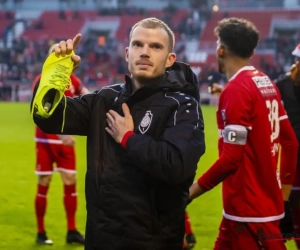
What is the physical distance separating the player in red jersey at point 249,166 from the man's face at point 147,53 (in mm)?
631

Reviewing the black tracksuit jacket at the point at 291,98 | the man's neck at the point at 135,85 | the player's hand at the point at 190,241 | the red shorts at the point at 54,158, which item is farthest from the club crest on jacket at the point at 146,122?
the red shorts at the point at 54,158

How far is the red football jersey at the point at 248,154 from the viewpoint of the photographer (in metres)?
3.38

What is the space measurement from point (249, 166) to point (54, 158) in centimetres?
333

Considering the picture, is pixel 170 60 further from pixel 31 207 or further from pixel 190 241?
pixel 31 207

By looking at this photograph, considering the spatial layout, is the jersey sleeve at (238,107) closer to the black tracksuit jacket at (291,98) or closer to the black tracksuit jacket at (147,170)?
the black tracksuit jacket at (147,170)

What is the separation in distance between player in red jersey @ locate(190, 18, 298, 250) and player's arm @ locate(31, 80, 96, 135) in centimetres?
75

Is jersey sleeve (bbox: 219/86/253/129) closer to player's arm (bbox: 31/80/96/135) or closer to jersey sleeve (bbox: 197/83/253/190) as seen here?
jersey sleeve (bbox: 197/83/253/190)

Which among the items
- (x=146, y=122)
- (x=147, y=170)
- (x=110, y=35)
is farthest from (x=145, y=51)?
(x=110, y=35)

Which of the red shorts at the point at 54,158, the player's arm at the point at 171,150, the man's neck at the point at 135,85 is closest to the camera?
the player's arm at the point at 171,150

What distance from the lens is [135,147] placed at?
2.72 m

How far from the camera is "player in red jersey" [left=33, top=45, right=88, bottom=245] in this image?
6266 millimetres

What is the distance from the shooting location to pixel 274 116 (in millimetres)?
3555

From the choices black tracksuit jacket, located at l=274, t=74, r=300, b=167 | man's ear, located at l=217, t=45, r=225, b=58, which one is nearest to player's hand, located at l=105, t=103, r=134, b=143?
man's ear, located at l=217, t=45, r=225, b=58

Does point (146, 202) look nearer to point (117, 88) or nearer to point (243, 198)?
point (117, 88)
